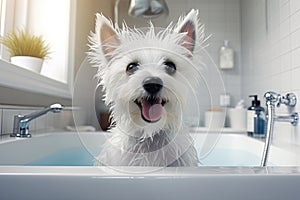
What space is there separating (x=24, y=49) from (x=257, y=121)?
128cm

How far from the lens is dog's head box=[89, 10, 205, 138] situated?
25.3 inches

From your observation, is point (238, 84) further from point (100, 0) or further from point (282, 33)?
point (100, 0)

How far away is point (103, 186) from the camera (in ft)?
1.47

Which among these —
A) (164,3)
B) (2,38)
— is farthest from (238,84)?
(2,38)

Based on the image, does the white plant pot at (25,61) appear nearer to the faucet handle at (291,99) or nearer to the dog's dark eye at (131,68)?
the dog's dark eye at (131,68)

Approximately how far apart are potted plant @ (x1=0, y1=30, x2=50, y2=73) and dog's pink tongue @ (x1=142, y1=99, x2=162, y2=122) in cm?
96

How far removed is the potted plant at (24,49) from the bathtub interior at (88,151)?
374 millimetres

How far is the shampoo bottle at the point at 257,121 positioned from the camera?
155 cm

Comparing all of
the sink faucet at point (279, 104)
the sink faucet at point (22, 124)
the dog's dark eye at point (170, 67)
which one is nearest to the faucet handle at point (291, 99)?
the sink faucet at point (279, 104)

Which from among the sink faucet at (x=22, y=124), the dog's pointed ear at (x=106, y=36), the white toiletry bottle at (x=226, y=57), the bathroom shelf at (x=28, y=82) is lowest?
the sink faucet at (x=22, y=124)

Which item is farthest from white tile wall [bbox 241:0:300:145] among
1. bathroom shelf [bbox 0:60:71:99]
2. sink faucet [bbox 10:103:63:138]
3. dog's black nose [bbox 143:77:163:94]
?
bathroom shelf [bbox 0:60:71:99]

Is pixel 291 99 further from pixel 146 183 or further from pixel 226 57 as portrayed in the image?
pixel 226 57

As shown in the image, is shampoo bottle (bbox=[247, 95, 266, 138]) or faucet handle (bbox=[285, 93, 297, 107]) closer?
faucet handle (bbox=[285, 93, 297, 107])

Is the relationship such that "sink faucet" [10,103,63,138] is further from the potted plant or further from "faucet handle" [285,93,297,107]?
"faucet handle" [285,93,297,107]
